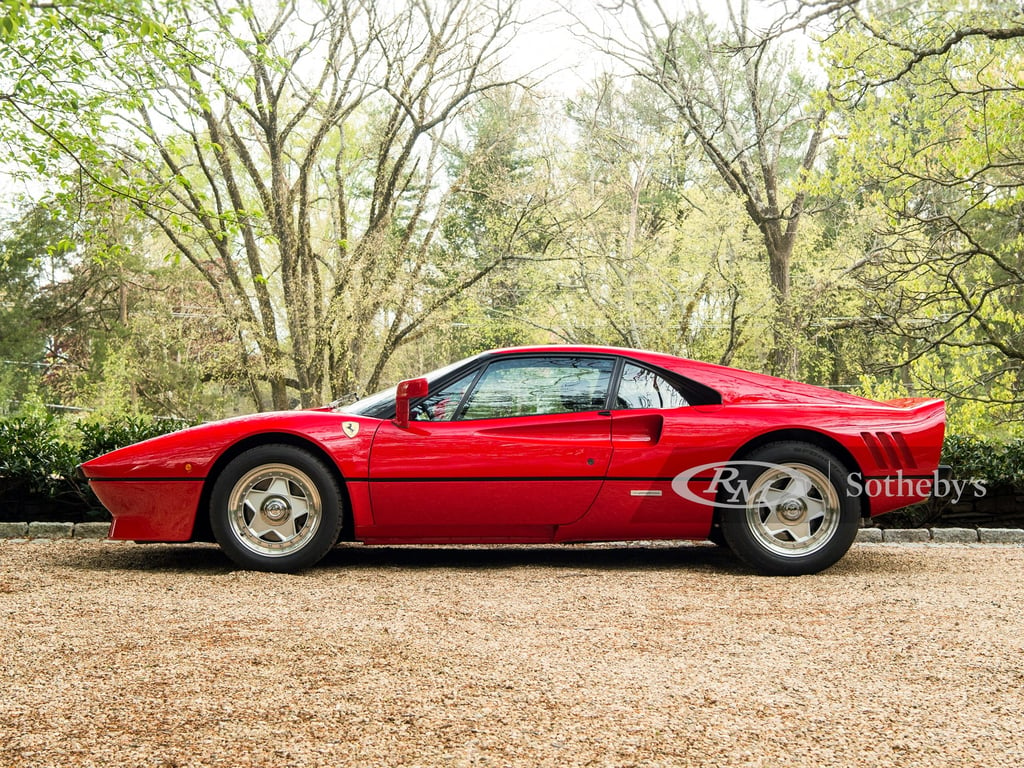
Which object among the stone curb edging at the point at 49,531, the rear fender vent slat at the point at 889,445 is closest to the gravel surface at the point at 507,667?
the rear fender vent slat at the point at 889,445

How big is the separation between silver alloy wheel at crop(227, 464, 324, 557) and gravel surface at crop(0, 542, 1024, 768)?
0.76 feet

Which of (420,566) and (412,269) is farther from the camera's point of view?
(412,269)

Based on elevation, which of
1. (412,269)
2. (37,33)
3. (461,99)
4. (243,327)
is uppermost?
(461,99)

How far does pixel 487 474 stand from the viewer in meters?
5.42

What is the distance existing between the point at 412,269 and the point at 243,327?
3.67m

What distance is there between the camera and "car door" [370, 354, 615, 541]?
5.40 metres

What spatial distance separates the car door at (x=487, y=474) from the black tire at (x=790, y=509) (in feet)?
2.85

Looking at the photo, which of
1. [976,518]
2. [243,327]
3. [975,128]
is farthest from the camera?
[243,327]

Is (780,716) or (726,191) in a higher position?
(726,191)

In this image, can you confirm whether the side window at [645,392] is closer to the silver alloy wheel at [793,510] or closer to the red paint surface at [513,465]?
the red paint surface at [513,465]

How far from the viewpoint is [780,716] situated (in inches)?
111

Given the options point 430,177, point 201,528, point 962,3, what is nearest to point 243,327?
point 430,177

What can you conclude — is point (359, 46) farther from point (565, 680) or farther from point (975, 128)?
point (565, 680)

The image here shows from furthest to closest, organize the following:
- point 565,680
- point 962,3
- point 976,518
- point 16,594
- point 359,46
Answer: point 359,46 < point 962,3 < point 976,518 < point 16,594 < point 565,680
